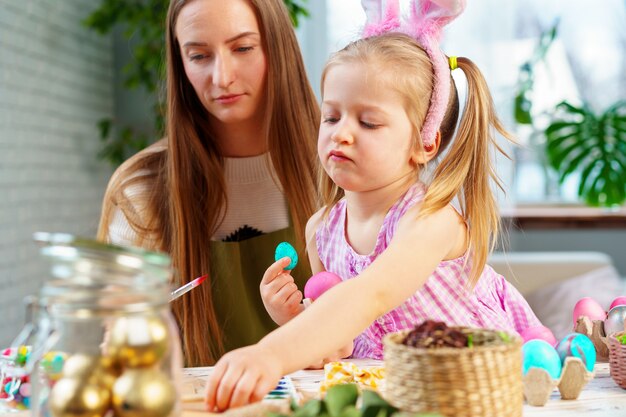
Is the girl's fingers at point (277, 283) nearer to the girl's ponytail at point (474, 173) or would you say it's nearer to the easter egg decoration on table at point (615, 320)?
the girl's ponytail at point (474, 173)

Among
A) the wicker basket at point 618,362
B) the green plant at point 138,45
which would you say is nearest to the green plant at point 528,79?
the green plant at point 138,45

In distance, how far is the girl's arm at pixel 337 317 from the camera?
Answer: 880mm

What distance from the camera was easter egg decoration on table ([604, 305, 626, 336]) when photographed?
3.76 feet

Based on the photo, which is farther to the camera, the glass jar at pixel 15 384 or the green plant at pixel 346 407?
the glass jar at pixel 15 384

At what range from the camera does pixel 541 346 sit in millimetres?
981

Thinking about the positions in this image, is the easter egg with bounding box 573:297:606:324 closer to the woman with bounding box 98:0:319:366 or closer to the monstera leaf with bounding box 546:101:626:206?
the woman with bounding box 98:0:319:366

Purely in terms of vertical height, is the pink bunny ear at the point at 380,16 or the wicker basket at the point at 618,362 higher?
the pink bunny ear at the point at 380,16

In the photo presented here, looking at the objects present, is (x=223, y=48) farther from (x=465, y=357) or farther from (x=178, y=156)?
(x=465, y=357)

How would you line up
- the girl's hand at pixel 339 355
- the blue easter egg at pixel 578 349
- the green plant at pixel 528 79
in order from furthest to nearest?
the green plant at pixel 528 79, the girl's hand at pixel 339 355, the blue easter egg at pixel 578 349

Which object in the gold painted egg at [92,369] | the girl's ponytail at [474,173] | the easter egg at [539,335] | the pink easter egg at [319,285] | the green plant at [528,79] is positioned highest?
the green plant at [528,79]

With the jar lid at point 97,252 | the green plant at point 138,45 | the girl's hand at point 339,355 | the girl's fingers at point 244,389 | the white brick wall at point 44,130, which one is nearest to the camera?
the jar lid at point 97,252

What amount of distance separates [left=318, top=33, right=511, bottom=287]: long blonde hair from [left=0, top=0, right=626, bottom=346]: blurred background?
1.99m

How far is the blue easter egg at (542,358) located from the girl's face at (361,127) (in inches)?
15.3

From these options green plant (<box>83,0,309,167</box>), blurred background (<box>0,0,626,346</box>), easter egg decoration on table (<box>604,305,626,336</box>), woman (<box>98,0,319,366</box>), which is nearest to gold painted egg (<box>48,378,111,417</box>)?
easter egg decoration on table (<box>604,305,626,336</box>)
